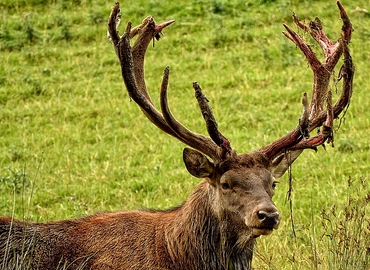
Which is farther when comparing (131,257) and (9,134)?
(9,134)

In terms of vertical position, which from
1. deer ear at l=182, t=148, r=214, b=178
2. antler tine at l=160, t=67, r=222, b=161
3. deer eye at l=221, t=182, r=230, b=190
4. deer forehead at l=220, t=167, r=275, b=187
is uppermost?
antler tine at l=160, t=67, r=222, b=161

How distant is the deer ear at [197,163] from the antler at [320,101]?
1.45 ft

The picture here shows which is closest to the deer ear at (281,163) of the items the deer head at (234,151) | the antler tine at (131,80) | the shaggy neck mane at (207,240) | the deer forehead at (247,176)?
the deer head at (234,151)

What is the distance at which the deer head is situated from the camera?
6.13 m

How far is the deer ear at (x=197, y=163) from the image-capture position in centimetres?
639

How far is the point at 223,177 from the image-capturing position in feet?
20.7

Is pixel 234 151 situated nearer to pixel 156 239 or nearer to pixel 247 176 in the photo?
pixel 247 176

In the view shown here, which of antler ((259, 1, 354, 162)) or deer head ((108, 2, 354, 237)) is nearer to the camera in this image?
deer head ((108, 2, 354, 237))

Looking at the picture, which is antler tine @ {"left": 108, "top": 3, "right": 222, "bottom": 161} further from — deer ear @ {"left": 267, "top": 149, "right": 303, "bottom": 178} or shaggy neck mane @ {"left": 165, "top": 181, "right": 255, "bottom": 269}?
deer ear @ {"left": 267, "top": 149, "right": 303, "bottom": 178}

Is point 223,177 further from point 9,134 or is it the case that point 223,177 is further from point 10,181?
point 9,134

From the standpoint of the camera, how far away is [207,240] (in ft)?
21.2

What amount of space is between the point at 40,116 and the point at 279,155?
840cm

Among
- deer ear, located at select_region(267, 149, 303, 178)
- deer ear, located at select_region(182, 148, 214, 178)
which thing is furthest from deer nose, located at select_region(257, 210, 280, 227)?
deer ear, located at select_region(267, 149, 303, 178)

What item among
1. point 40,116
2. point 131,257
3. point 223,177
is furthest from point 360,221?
point 40,116
